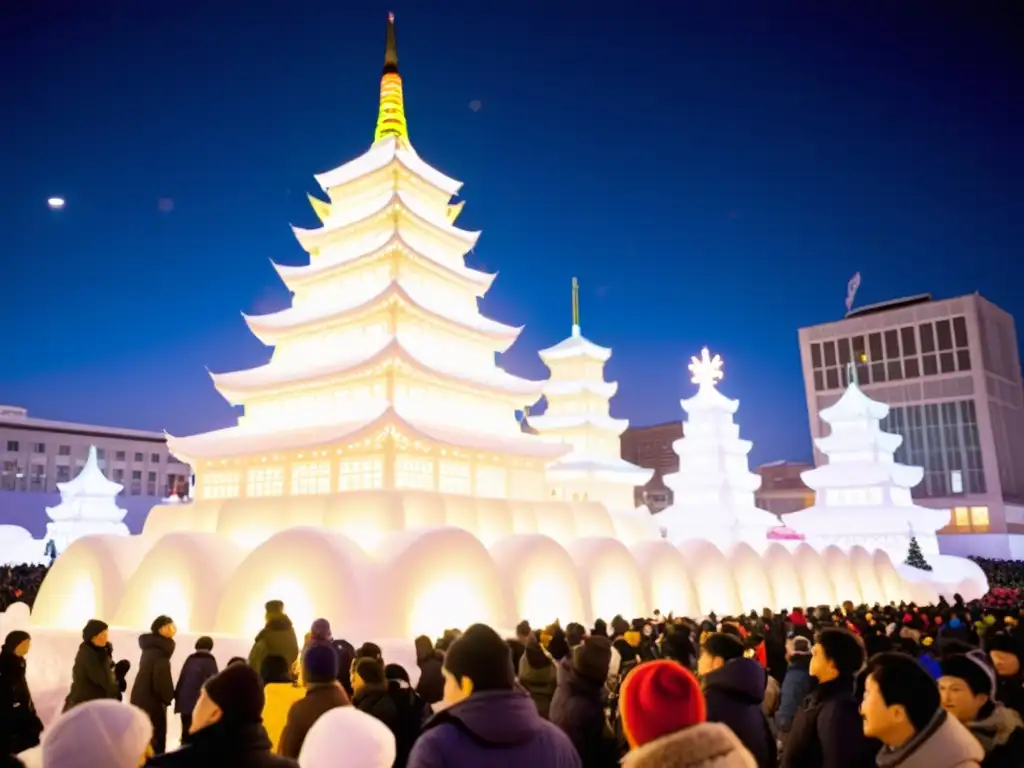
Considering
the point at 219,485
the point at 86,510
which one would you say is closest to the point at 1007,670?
the point at 219,485

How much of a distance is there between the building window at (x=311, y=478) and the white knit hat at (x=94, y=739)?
20.4 metres

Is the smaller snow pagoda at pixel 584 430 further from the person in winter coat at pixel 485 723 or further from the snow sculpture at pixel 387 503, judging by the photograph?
the person in winter coat at pixel 485 723

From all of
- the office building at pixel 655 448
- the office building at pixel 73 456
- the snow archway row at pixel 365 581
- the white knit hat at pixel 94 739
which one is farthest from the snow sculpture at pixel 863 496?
the office building at pixel 655 448

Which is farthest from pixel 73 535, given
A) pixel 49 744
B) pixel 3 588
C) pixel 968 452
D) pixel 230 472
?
pixel 968 452

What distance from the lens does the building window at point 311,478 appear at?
23.4 metres

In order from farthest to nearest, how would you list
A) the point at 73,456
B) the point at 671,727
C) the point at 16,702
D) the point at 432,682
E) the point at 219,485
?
the point at 73,456, the point at 219,485, the point at 432,682, the point at 16,702, the point at 671,727

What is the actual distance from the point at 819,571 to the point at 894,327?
142 ft

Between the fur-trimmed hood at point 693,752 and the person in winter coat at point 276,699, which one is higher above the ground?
the fur-trimmed hood at point 693,752

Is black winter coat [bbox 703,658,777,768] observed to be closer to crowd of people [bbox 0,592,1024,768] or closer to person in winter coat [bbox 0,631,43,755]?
crowd of people [bbox 0,592,1024,768]

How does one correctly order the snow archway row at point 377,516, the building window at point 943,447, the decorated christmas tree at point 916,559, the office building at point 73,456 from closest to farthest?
1. the snow archway row at point 377,516
2. the decorated christmas tree at point 916,559
3. the building window at point 943,447
4. the office building at point 73,456

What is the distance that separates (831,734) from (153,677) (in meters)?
7.42

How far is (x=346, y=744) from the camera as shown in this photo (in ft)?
12.8

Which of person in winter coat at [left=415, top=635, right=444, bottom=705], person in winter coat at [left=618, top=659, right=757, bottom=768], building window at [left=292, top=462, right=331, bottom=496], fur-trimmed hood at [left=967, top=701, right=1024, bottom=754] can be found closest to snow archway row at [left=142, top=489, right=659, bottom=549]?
building window at [left=292, top=462, right=331, bottom=496]

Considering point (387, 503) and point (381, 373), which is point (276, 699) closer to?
point (387, 503)
